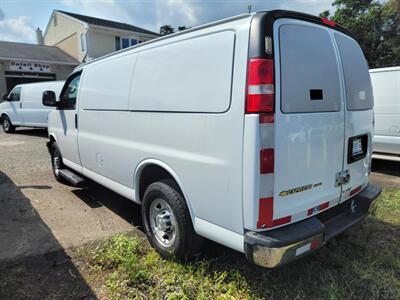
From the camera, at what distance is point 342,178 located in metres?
2.77

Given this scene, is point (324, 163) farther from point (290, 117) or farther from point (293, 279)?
point (293, 279)

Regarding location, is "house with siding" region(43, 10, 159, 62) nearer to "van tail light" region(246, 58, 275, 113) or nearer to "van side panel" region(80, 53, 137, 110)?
"van side panel" region(80, 53, 137, 110)

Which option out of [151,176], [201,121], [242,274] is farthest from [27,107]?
[242,274]

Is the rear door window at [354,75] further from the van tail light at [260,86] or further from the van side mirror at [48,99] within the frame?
the van side mirror at [48,99]

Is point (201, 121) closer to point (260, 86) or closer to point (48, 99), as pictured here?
point (260, 86)

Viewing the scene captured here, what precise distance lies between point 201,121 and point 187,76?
0.45 m

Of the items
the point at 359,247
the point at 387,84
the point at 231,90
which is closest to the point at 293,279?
the point at 359,247

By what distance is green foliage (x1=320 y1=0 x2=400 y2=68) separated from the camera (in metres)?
22.1

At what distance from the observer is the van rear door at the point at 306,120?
2227 mm

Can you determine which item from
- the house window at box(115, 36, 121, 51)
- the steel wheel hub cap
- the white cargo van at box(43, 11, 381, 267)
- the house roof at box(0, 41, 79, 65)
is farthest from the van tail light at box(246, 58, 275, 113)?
the house window at box(115, 36, 121, 51)

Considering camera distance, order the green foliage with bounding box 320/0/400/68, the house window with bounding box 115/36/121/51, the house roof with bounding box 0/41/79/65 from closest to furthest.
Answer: the house roof with bounding box 0/41/79/65
the green foliage with bounding box 320/0/400/68
the house window with bounding box 115/36/121/51

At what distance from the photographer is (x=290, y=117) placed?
2.24 meters

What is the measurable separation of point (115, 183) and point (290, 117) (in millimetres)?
2494

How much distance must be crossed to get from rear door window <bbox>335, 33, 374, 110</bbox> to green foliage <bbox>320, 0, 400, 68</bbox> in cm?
2196
